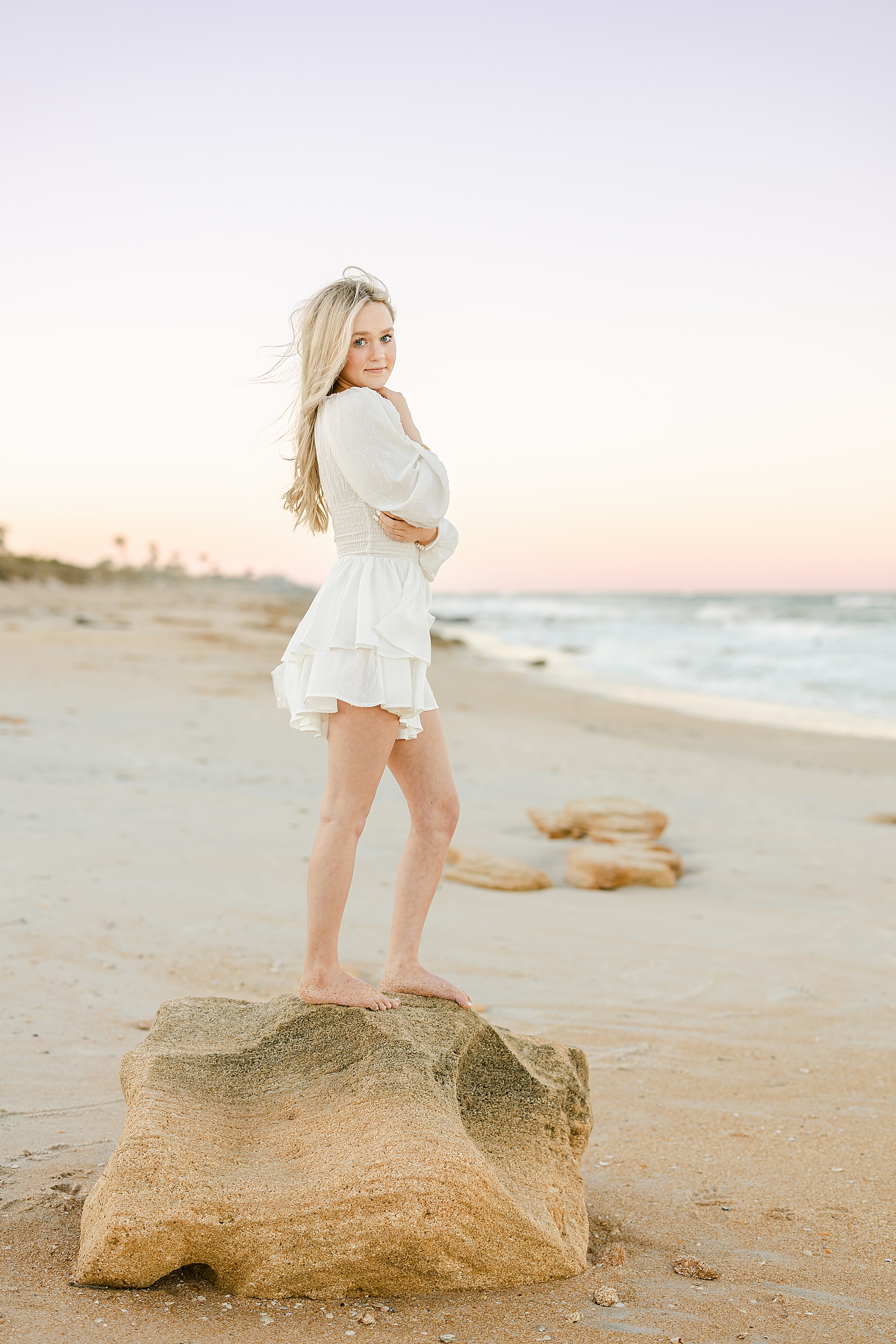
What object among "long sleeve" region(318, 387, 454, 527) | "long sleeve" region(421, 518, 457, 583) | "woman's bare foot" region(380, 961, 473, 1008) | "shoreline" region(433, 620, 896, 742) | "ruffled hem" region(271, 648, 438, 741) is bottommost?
"shoreline" region(433, 620, 896, 742)

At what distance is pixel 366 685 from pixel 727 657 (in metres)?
26.9

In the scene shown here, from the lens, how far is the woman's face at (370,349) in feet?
10.1

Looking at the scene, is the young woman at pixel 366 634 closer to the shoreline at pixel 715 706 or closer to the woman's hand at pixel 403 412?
the woman's hand at pixel 403 412

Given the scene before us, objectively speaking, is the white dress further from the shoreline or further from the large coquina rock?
the shoreline

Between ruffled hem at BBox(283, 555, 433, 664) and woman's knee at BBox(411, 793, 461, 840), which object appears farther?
woman's knee at BBox(411, 793, 461, 840)

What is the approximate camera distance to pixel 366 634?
2.90 metres

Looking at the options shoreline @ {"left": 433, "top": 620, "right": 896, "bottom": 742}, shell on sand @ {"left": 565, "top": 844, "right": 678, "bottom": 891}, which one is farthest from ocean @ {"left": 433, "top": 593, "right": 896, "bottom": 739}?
shell on sand @ {"left": 565, "top": 844, "right": 678, "bottom": 891}

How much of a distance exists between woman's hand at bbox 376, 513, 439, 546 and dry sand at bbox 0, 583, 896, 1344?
195 centimetres

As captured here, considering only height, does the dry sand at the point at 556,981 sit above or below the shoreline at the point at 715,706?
below

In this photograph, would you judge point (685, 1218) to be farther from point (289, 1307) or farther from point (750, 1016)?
Result: point (750, 1016)

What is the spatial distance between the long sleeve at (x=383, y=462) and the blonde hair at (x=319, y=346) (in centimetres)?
14

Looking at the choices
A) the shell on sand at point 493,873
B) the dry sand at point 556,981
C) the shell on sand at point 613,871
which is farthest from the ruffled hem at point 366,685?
the shell on sand at point 613,871

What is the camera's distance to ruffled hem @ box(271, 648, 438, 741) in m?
2.89

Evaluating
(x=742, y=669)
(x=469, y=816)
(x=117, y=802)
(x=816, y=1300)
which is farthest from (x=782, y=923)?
(x=742, y=669)
